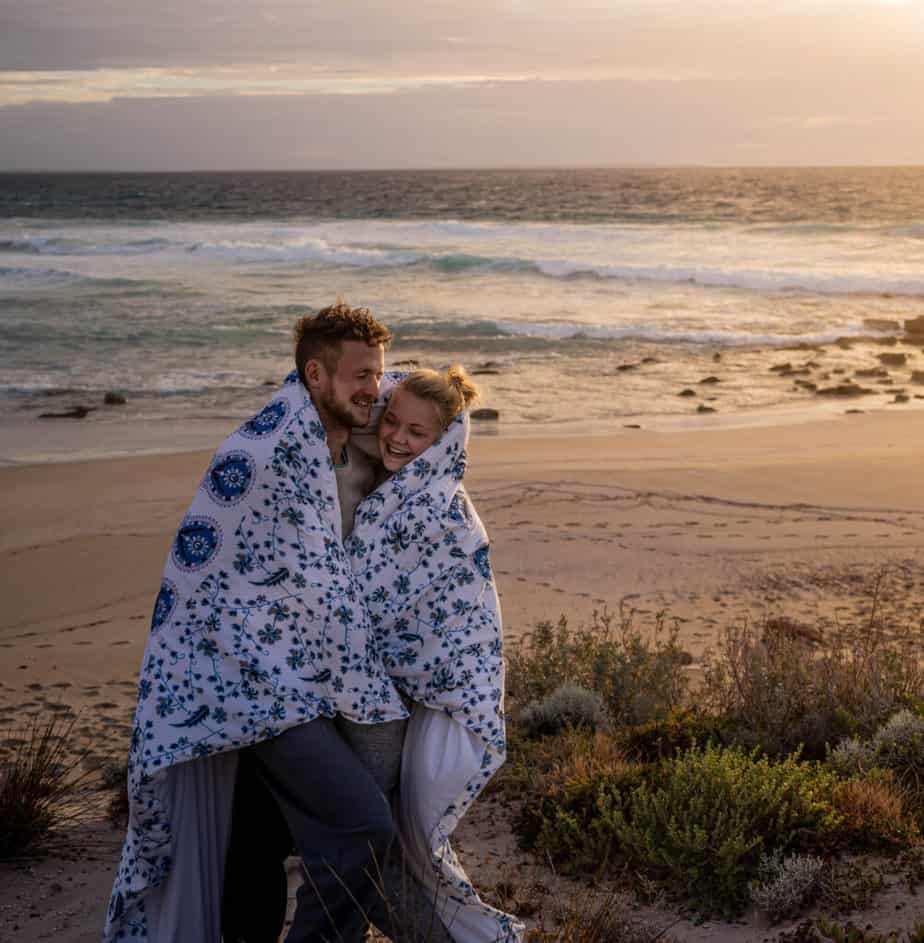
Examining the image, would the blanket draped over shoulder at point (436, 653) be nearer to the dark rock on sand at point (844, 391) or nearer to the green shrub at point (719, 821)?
the green shrub at point (719, 821)

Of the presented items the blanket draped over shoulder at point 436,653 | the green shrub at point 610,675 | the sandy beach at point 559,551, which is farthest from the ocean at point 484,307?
the blanket draped over shoulder at point 436,653

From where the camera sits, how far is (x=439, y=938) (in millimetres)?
3693

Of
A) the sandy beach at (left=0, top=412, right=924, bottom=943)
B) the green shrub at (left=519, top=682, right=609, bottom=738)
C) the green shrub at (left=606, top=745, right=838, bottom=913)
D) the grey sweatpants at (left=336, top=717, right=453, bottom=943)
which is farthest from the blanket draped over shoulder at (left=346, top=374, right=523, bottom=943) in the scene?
the green shrub at (left=519, top=682, right=609, bottom=738)

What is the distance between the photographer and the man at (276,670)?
336cm

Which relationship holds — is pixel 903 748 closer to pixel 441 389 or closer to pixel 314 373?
pixel 441 389

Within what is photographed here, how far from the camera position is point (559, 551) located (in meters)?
9.93

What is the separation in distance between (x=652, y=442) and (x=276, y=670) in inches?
460

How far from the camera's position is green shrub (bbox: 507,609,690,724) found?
6227mm

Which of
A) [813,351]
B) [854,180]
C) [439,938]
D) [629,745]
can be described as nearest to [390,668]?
[439,938]

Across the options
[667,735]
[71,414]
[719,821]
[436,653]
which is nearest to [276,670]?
[436,653]

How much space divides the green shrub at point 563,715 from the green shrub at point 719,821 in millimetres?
1066

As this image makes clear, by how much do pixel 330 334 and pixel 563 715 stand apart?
10.2 feet

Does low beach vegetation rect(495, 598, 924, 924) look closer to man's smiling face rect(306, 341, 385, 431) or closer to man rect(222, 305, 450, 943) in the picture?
man rect(222, 305, 450, 943)

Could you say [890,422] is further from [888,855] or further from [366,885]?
[366,885]
